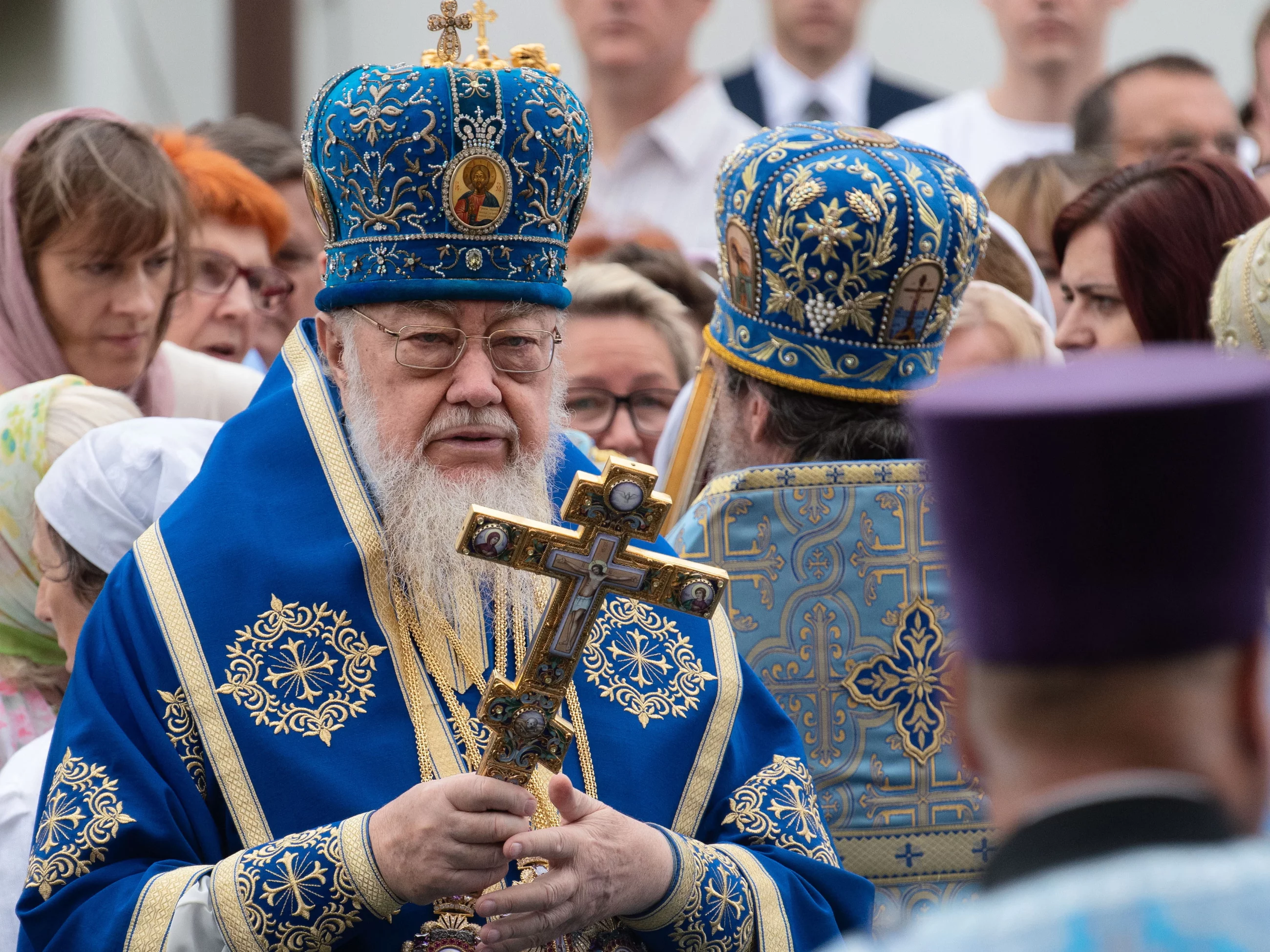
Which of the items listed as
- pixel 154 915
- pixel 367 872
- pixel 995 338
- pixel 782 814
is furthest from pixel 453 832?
pixel 995 338

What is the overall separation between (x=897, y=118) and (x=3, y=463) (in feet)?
19.0

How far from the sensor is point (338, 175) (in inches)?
137

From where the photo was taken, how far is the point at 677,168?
8.24m

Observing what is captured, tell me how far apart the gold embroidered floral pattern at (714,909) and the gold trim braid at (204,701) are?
27.4 inches

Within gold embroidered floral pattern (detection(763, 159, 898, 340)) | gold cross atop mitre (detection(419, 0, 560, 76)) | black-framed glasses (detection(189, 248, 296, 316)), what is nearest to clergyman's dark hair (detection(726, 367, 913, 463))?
gold embroidered floral pattern (detection(763, 159, 898, 340))

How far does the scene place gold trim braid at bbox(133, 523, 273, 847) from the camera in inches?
119

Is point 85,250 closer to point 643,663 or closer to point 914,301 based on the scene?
point 914,301

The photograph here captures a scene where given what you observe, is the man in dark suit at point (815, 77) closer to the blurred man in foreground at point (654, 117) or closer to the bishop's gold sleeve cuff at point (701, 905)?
the blurred man in foreground at point (654, 117)

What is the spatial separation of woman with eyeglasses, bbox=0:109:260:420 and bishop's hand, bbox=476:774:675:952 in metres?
2.76

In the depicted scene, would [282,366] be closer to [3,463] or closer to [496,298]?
[496,298]

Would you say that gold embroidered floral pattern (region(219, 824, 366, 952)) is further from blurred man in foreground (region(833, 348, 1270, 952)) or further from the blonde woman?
the blonde woman

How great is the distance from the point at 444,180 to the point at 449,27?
0.31 metres

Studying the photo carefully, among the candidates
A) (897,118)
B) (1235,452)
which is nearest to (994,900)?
(1235,452)

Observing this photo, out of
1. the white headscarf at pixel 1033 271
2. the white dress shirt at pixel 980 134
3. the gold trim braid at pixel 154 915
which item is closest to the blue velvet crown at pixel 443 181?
the gold trim braid at pixel 154 915
